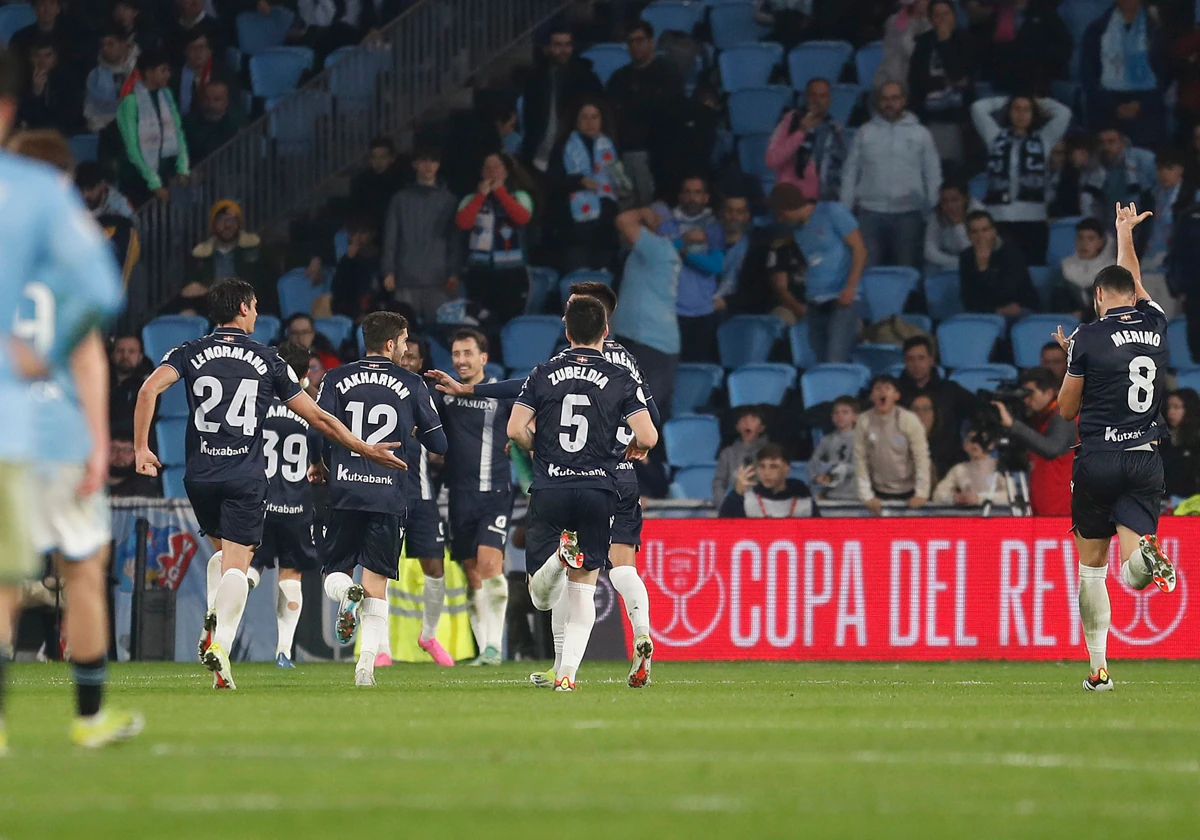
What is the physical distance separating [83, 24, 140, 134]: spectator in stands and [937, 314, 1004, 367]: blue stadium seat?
9.69 metres

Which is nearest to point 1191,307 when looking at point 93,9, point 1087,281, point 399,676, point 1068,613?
point 1087,281

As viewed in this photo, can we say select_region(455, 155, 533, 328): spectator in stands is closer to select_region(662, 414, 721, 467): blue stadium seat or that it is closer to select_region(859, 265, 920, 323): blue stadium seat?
select_region(662, 414, 721, 467): blue stadium seat

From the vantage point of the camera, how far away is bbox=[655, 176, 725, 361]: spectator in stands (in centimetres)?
1997

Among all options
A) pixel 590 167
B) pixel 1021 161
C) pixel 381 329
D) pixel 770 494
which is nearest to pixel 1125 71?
pixel 1021 161

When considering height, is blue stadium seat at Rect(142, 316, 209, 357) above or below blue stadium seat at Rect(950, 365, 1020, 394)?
above

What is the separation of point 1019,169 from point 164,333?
9150mm

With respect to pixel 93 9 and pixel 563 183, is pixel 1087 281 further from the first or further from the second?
pixel 93 9

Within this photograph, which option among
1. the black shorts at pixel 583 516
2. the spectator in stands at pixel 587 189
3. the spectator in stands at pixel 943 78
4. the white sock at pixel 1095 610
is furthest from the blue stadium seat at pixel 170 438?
the white sock at pixel 1095 610

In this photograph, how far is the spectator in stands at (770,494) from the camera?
17.1 metres

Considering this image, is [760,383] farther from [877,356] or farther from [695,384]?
[877,356]

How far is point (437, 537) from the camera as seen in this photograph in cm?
1547

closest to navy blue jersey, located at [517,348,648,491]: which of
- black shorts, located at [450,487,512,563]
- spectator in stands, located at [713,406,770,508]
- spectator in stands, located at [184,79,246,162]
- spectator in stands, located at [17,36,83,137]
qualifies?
black shorts, located at [450,487,512,563]

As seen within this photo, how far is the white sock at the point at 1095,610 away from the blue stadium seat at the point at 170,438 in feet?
35.8

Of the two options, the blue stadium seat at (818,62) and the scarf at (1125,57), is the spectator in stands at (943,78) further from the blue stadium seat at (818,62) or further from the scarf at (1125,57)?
the scarf at (1125,57)
